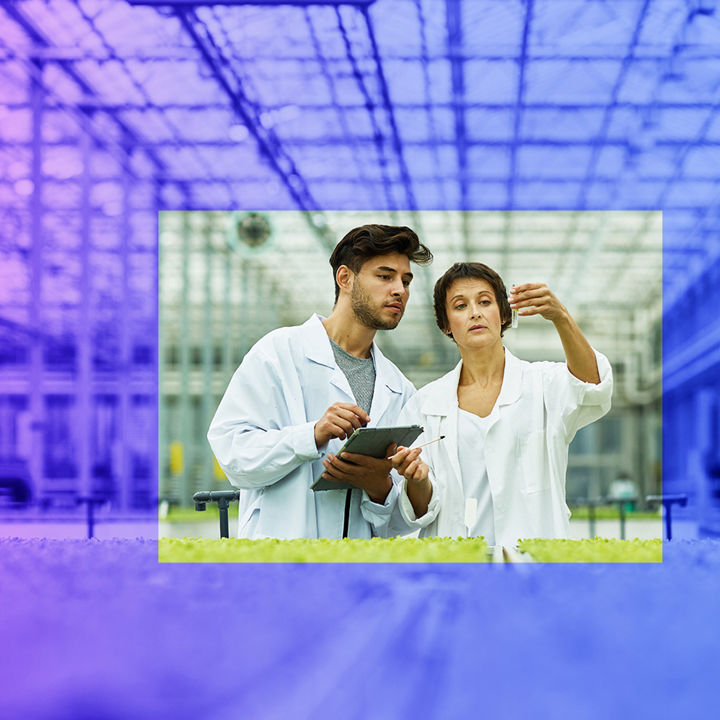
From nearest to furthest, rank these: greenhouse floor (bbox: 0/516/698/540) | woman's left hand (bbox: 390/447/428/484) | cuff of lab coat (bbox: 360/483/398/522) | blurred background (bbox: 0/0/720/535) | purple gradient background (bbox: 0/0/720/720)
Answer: purple gradient background (bbox: 0/0/720/720) < woman's left hand (bbox: 390/447/428/484) < cuff of lab coat (bbox: 360/483/398/522) < blurred background (bbox: 0/0/720/535) < greenhouse floor (bbox: 0/516/698/540)

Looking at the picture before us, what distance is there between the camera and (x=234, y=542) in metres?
3.13

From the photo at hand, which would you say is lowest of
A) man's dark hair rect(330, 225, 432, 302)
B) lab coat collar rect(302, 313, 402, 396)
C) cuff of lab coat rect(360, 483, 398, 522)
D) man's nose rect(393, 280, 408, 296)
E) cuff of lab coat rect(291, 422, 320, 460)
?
cuff of lab coat rect(360, 483, 398, 522)

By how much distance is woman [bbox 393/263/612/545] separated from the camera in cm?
341

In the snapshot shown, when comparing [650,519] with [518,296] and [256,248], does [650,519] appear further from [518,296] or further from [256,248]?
[518,296]

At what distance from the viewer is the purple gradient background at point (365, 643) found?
244 centimetres

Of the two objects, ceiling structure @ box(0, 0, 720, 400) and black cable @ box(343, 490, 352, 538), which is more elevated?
Answer: ceiling structure @ box(0, 0, 720, 400)

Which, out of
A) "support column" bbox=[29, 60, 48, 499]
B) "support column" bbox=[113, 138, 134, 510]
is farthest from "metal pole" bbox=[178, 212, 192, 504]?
"support column" bbox=[29, 60, 48, 499]

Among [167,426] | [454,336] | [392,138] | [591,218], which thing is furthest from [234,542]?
[167,426]

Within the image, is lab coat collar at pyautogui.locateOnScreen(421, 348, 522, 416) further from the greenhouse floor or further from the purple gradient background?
the greenhouse floor

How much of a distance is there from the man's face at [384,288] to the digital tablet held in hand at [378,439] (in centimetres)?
51

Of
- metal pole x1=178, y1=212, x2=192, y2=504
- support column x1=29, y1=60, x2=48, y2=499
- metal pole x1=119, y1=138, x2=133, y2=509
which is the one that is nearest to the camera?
support column x1=29, y1=60, x2=48, y2=499

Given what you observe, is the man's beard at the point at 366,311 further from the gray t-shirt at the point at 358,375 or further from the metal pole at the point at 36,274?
the metal pole at the point at 36,274

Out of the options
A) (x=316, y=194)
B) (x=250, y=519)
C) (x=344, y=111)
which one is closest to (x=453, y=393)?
(x=250, y=519)

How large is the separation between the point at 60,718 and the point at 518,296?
1.83 meters
